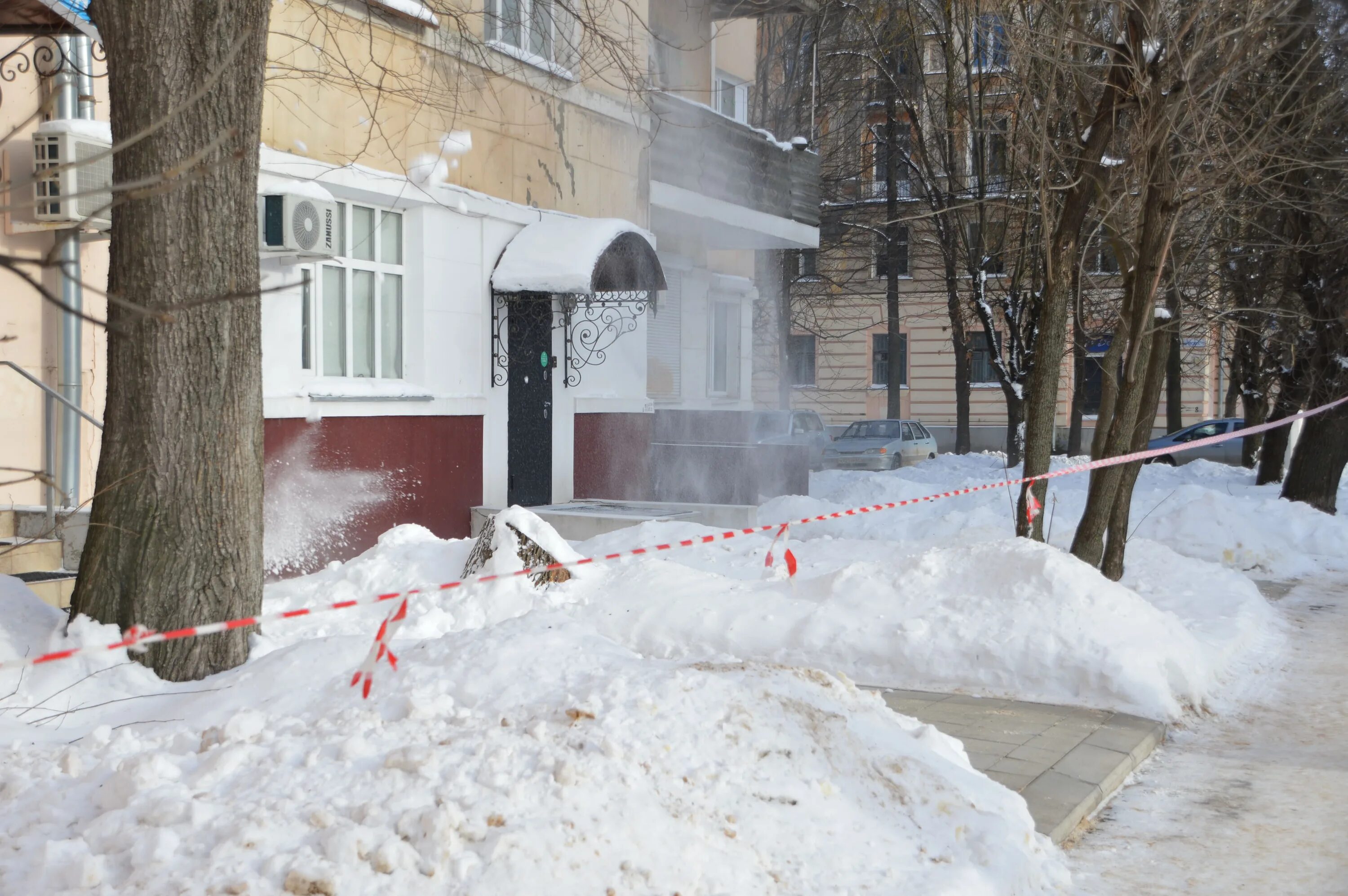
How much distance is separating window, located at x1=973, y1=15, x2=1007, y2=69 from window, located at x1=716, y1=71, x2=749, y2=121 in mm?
3830

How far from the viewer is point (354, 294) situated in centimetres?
1141

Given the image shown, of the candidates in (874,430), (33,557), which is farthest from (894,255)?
(33,557)

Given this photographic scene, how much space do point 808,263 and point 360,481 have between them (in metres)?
24.4

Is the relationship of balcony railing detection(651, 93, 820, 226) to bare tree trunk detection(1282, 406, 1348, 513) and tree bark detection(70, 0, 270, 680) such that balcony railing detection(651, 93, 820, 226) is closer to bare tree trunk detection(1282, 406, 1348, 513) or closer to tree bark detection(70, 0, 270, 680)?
bare tree trunk detection(1282, 406, 1348, 513)

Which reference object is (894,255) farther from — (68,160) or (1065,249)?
(68,160)

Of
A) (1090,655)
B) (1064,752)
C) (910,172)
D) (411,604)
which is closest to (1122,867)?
(1064,752)

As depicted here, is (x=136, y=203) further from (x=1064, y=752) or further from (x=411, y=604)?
(x=1064, y=752)

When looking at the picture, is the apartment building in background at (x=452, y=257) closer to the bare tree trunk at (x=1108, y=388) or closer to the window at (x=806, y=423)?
the bare tree trunk at (x=1108, y=388)

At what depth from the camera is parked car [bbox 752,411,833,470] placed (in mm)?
22766

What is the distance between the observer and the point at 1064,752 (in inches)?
244

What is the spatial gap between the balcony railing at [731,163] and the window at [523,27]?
4.88ft

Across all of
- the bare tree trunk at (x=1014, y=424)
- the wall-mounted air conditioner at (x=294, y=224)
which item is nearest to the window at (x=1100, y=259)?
the bare tree trunk at (x=1014, y=424)

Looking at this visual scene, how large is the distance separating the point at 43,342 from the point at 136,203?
4.11m

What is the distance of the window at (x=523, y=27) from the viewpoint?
12.8m
